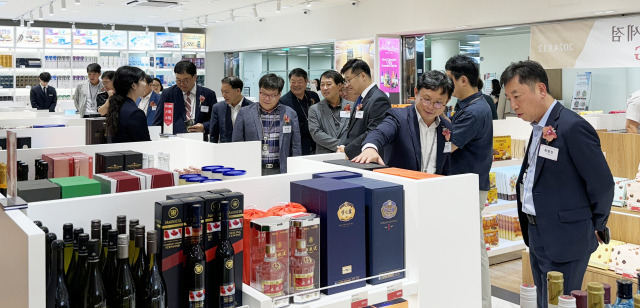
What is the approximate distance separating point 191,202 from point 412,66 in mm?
9181

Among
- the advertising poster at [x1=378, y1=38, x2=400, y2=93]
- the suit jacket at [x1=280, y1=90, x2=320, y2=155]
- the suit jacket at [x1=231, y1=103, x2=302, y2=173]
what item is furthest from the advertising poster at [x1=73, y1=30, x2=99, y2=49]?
the suit jacket at [x1=231, y1=103, x2=302, y2=173]

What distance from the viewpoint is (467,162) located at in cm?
361

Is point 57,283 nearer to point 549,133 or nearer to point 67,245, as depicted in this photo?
point 67,245

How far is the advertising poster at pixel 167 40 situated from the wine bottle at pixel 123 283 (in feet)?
46.5

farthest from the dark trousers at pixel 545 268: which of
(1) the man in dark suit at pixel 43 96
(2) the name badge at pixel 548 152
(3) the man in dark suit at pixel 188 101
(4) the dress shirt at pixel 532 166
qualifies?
(1) the man in dark suit at pixel 43 96

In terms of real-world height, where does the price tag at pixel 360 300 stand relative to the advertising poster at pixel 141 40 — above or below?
below

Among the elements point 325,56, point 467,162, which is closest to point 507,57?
point 325,56

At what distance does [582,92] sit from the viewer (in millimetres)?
11172

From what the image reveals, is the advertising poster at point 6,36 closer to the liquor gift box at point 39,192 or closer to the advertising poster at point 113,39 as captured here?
the advertising poster at point 113,39

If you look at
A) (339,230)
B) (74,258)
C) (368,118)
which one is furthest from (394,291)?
(368,118)

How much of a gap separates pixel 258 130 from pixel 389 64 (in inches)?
246

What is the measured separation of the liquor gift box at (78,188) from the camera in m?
2.12

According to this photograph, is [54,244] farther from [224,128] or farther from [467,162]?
[224,128]

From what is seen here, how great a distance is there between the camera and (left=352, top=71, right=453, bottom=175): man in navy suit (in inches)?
126
